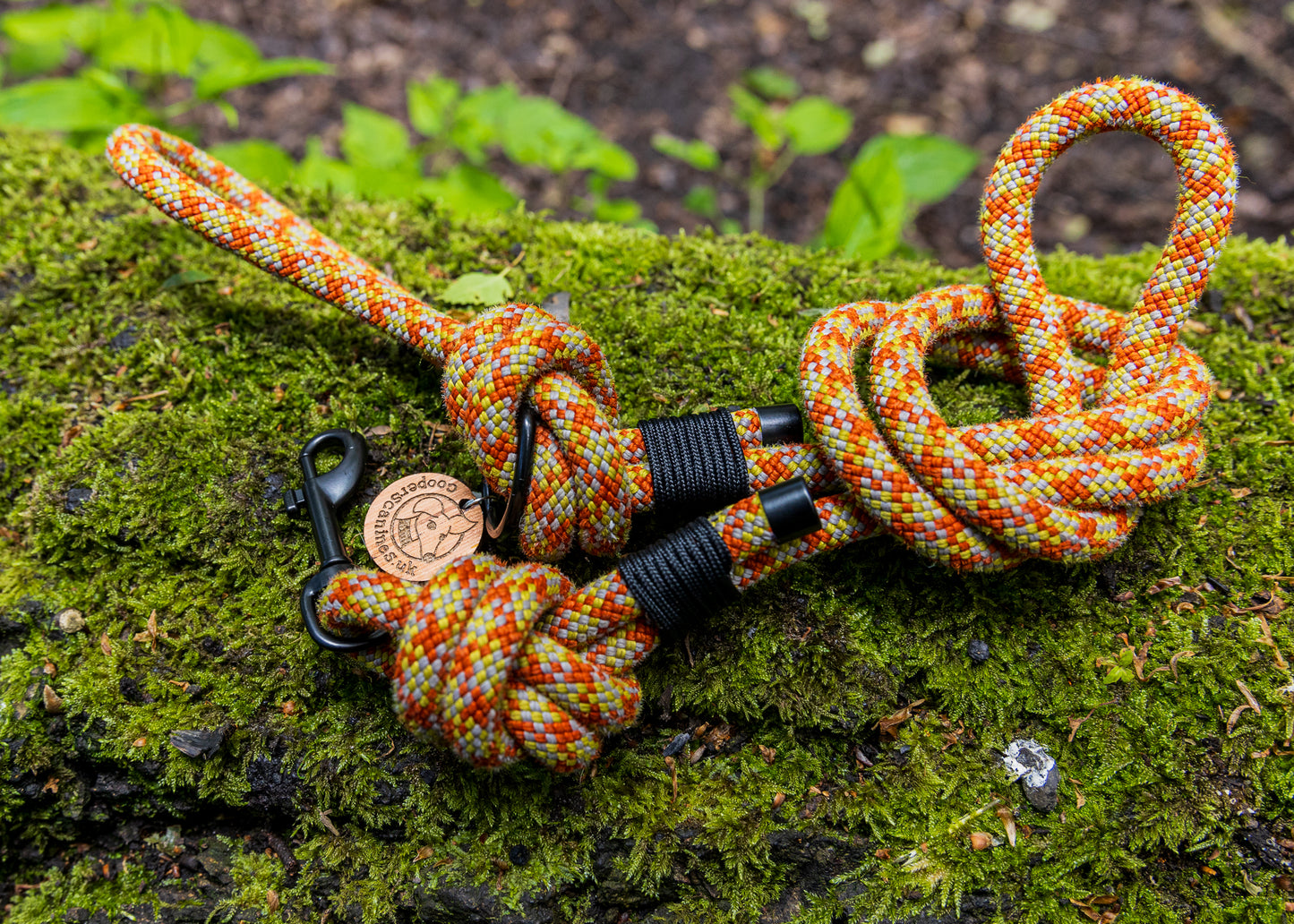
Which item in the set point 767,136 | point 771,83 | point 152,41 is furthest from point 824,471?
point 771,83

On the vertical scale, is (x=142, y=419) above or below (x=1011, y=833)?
above

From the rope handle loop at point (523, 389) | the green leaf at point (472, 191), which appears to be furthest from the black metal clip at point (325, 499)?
the green leaf at point (472, 191)

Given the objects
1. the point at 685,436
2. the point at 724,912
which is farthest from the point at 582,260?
the point at 724,912

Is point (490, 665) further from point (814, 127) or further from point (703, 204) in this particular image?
point (703, 204)

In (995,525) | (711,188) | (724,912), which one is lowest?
(724,912)

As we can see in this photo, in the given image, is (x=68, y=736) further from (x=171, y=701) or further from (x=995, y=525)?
(x=995, y=525)

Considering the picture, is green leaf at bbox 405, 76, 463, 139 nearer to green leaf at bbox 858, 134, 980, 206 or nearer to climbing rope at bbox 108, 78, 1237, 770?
green leaf at bbox 858, 134, 980, 206

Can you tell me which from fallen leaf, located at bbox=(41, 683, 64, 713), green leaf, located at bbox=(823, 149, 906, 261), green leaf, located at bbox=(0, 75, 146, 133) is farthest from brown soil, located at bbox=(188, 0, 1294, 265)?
fallen leaf, located at bbox=(41, 683, 64, 713)
